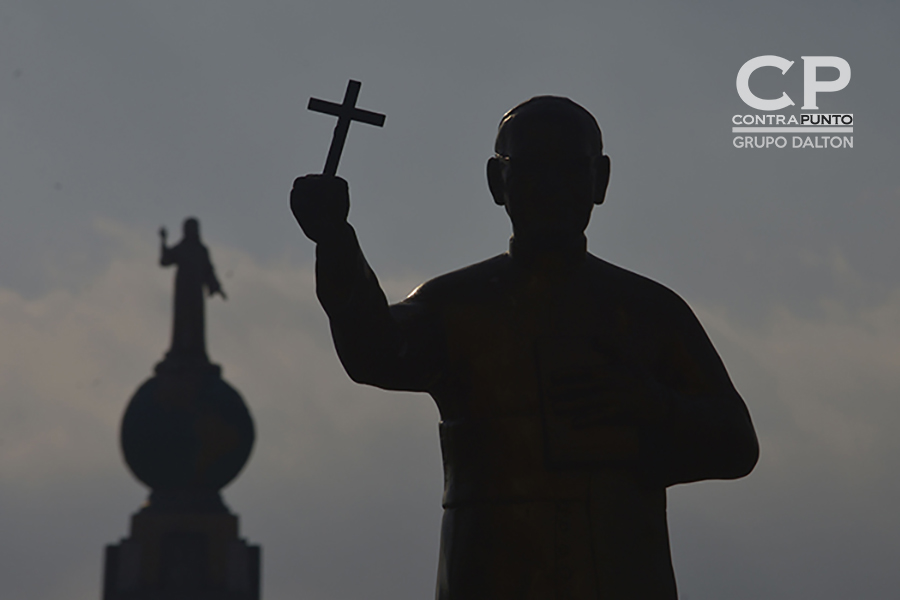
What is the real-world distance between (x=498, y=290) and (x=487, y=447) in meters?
0.66

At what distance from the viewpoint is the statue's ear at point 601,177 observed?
6.64 meters

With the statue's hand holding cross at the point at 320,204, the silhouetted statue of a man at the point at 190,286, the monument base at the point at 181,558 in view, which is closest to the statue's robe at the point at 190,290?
the silhouetted statue of a man at the point at 190,286

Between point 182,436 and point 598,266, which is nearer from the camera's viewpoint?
point 598,266

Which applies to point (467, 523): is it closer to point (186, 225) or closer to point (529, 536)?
point (529, 536)

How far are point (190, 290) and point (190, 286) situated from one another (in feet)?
0.39

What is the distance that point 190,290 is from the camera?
4959 cm

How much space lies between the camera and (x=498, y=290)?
21.8ft

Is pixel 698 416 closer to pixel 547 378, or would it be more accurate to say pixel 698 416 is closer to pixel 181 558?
pixel 547 378

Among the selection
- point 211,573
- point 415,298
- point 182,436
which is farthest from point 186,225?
point 415,298

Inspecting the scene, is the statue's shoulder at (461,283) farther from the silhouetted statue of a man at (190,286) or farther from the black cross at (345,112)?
the silhouetted statue of a man at (190,286)

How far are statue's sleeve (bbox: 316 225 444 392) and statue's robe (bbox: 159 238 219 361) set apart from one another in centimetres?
4196

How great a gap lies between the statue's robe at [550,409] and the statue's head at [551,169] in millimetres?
138

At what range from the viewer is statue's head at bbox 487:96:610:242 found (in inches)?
257

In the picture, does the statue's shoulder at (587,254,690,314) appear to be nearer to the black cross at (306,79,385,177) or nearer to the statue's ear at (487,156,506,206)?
the statue's ear at (487,156,506,206)
